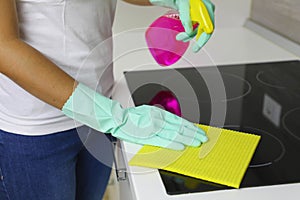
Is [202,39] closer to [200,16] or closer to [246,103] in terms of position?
[200,16]

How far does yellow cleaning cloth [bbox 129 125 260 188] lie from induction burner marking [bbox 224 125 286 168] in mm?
12

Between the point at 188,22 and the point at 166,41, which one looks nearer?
the point at 188,22

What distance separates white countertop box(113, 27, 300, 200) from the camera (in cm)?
63

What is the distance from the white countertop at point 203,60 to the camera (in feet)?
2.08

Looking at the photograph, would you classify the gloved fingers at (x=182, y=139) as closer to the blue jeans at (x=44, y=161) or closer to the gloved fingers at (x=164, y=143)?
the gloved fingers at (x=164, y=143)

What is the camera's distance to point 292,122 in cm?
89

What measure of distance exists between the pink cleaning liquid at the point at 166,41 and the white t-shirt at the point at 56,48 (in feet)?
0.68

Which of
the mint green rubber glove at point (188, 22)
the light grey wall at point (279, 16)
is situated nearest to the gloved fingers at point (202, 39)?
the mint green rubber glove at point (188, 22)

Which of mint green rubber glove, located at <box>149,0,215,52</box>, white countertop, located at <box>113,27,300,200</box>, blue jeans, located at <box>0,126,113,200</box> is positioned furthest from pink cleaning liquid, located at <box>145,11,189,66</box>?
blue jeans, located at <box>0,126,113,200</box>

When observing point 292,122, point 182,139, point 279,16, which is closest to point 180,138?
point 182,139

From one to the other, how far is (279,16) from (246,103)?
533 mm

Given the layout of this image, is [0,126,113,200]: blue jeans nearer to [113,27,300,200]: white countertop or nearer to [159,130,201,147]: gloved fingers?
[113,27,300,200]: white countertop

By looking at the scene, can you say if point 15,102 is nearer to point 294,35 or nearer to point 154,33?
point 154,33

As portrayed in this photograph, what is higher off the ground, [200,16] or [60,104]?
[200,16]
